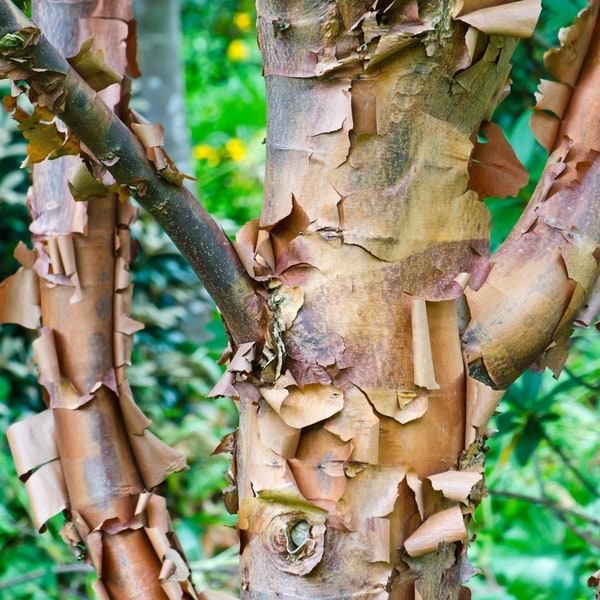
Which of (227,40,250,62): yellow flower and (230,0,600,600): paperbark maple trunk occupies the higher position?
(230,0,600,600): paperbark maple trunk

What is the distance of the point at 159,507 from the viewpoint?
0.69m

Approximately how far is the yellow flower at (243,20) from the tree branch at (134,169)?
17.1 ft

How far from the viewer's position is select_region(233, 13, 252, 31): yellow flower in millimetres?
5410

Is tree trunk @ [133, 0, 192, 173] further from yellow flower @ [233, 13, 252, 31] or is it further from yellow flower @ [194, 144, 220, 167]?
yellow flower @ [233, 13, 252, 31]

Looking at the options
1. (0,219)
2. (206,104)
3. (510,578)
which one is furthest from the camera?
(206,104)

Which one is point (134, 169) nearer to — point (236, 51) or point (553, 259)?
point (553, 259)

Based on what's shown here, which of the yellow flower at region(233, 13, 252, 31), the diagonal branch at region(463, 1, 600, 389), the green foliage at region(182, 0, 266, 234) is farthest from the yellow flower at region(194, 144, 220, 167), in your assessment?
the diagonal branch at region(463, 1, 600, 389)

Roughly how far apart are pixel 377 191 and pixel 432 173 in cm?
5

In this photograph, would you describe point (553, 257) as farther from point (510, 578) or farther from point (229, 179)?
point (229, 179)

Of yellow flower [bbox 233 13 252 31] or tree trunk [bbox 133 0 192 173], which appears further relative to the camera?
yellow flower [bbox 233 13 252 31]

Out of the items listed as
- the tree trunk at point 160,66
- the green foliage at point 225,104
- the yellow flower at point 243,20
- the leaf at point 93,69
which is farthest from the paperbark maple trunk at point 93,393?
the yellow flower at point 243,20

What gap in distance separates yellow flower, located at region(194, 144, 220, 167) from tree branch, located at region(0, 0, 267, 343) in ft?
12.8

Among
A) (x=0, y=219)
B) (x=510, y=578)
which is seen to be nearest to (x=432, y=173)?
(x=510, y=578)

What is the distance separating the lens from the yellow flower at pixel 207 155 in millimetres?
4409
